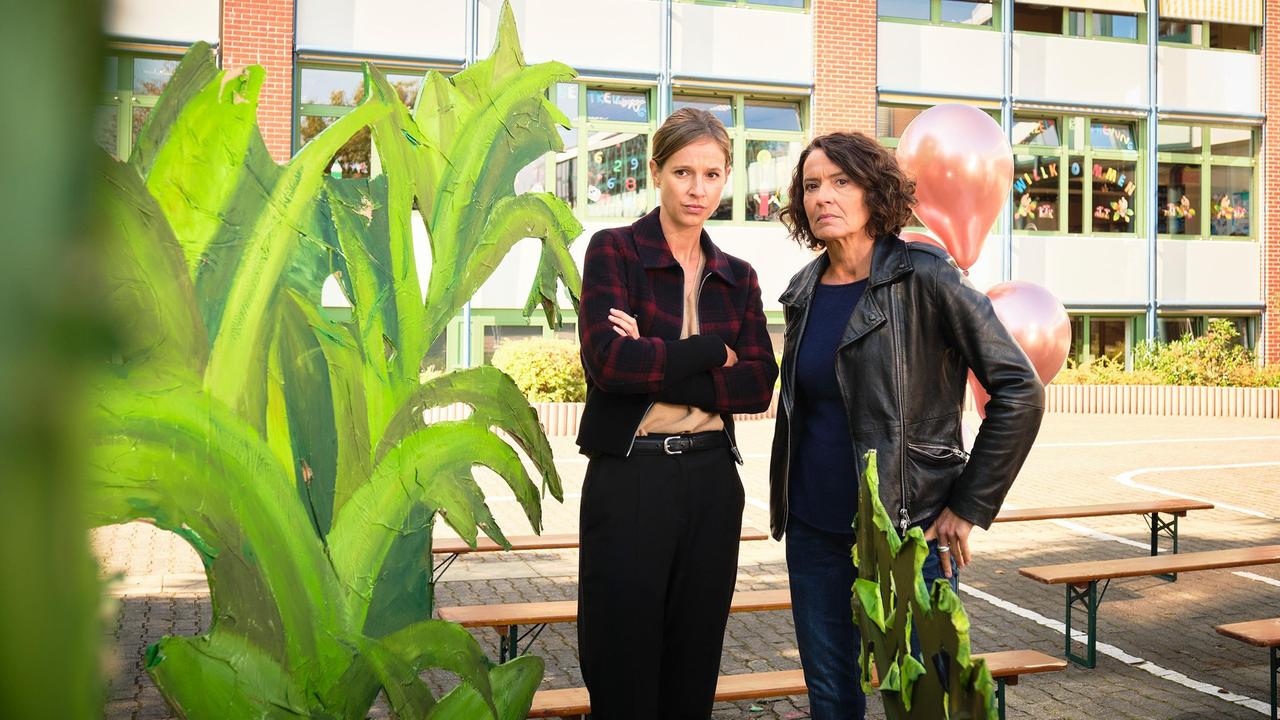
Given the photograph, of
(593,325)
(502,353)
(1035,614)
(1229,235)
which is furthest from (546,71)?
(1229,235)

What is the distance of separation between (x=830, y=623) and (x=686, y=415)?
0.72 meters

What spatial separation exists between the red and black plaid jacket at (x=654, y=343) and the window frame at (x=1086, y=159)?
1967cm

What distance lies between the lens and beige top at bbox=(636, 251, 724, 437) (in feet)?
10.6

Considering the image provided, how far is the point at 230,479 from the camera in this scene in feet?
9.80

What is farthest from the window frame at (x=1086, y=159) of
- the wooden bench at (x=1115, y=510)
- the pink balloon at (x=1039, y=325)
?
the pink balloon at (x=1039, y=325)

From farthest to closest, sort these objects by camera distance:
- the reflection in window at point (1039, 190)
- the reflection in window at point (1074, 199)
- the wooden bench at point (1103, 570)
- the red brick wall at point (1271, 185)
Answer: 1. the red brick wall at point (1271, 185)
2. the reflection in window at point (1074, 199)
3. the reflection in window at point (1039, 190)
4. the wooden bench at point (1103, 570)

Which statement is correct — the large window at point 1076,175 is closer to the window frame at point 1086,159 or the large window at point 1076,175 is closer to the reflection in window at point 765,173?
the window frame at point 1086,159

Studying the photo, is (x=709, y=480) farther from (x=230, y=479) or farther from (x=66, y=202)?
(x=66, y=202)

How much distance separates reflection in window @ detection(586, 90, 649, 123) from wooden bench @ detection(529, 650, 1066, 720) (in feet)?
51.3

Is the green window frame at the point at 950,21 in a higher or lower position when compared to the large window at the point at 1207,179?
higher

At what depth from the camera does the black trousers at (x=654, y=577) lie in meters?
3.19

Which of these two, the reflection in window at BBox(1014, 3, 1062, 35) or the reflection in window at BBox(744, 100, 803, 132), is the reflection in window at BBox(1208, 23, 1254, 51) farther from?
the reflection in window at BBox(744, 100, 803, 132)

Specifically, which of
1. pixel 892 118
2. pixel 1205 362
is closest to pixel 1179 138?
pixel 1205 362

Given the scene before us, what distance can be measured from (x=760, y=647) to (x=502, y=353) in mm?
11371
